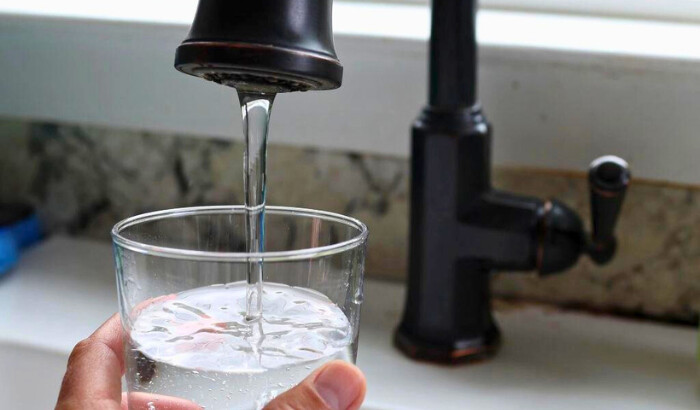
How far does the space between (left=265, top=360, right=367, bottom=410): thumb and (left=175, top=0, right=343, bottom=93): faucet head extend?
124mm

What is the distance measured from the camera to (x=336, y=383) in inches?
15.1

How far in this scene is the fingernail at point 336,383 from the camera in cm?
38

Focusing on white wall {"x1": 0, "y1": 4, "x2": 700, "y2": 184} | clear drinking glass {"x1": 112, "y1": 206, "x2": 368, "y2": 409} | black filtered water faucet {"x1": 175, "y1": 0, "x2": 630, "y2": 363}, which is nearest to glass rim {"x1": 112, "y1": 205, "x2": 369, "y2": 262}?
clear drinking glass {"x1": 112, "y1": 206, "x2": 368, "y2": 409}

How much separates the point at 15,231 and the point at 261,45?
620mm

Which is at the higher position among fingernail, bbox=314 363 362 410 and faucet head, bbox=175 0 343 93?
faucet head, bbox=175 0 343 93

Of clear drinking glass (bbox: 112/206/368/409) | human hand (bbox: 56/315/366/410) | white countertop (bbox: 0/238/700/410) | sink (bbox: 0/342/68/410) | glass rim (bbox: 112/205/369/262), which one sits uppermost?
glass rim (bbox: 112/205/369/262)

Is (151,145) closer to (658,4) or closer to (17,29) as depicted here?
(17,29)

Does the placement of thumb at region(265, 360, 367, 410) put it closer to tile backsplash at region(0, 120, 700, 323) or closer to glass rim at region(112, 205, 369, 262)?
glass rim at region(112, 205, 369, 262)

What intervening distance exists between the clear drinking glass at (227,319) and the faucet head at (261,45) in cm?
7

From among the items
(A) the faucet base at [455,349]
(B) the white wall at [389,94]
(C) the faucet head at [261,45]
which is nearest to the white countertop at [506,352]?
(A) the faucet base at [455,349]

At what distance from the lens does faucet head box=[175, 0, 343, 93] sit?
0.34m

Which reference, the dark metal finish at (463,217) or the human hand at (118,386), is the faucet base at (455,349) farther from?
the human hand at (118,386)

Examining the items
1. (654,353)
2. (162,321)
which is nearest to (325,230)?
(162,321)

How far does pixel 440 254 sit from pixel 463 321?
56 mm
